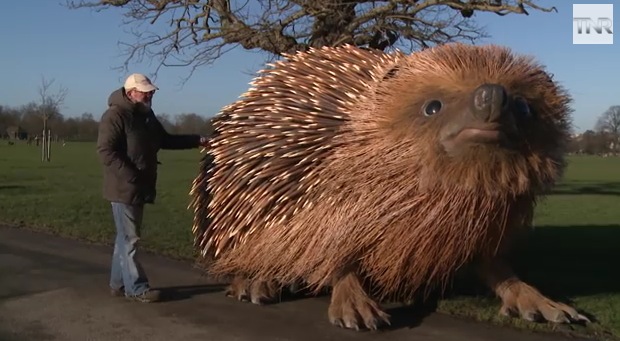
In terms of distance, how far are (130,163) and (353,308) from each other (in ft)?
7.56

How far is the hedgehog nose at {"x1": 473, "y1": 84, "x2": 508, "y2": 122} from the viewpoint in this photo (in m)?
4.97

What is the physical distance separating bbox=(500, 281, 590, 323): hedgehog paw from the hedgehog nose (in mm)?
1942

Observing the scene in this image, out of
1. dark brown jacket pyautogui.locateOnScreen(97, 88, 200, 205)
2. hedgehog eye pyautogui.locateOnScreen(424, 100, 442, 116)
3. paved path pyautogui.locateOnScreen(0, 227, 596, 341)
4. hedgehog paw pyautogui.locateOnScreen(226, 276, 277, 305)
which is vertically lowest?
paved path pyautogui.locateOnScreen(0, 227, 596, 341)

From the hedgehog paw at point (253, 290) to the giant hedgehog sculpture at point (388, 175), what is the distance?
17mm

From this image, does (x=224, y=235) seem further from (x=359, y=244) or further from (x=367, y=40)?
(x=367, y=40)

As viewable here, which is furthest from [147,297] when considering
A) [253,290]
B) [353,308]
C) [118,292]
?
[353,308]

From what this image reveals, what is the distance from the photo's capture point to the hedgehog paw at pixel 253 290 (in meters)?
6.84

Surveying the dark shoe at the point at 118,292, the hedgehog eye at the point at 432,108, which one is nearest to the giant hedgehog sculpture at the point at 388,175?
the hedgehog eye at the point at 432,108

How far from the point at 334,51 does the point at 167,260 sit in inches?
140

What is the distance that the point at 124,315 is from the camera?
646cm

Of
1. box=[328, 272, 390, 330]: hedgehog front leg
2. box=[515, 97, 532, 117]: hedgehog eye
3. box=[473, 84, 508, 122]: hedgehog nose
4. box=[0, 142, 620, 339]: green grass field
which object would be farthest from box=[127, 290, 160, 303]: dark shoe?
box=[515, 97, 532, 117]: hedgehog eye

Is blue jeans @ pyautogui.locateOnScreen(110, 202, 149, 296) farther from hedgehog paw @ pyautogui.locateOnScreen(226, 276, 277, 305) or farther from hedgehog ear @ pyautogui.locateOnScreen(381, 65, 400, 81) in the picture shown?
hedgehog ear @ pyautogui.locateOnScreen(381, 65, 400, 81)

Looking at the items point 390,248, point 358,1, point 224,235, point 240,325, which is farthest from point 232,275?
point 358,1

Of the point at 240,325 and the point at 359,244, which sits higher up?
the point at 359,244
